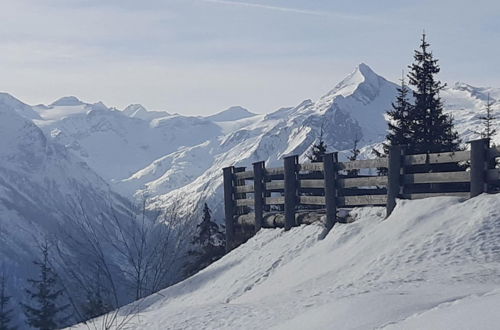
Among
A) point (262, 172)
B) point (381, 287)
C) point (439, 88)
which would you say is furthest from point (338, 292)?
point (439, 88)

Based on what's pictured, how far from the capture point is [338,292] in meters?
12.2

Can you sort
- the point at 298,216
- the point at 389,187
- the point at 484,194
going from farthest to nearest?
the point at 298,216 < the point at 389,187 < the point at 484,194

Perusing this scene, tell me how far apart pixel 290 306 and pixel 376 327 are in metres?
2.56

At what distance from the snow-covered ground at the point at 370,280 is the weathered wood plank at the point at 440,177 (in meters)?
0.40

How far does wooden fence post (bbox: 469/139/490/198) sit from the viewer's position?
1413 cm

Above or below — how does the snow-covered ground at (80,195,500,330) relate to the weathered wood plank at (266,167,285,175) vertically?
below

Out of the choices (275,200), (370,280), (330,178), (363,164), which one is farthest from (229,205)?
(370,280)

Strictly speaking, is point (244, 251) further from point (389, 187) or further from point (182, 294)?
point (389, 187)

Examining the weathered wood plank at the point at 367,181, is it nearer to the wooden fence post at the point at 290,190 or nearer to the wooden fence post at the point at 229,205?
the wooden fence post at the point at 290,190

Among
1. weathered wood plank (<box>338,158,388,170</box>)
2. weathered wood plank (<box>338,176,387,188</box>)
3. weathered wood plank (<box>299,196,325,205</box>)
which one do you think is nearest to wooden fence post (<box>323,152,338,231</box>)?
weathered wood plank (<box>338,158,388,170</box>)

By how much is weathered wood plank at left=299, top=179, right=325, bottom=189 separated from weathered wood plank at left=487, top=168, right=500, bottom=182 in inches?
171

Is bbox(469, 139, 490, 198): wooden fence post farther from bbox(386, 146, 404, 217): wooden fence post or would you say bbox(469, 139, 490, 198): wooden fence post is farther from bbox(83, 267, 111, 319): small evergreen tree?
bbox(83, 267, 111, 319): small evergreen tree

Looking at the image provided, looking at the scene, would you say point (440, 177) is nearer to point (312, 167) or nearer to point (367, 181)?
point (367, 181)

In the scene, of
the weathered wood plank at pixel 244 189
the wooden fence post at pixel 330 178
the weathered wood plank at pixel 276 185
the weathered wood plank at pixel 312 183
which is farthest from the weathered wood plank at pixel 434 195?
the weathered wood plank at pixel 244 189
